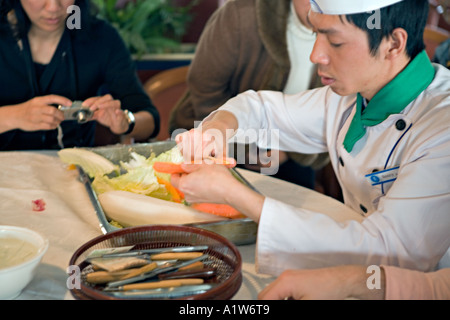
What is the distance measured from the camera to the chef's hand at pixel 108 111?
7.63ft

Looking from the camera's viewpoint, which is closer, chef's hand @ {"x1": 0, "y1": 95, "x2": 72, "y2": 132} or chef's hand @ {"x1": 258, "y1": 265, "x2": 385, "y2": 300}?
chef's hand @ {"x1": 258, "y1": 265, "x2": 385, "y2": 300}

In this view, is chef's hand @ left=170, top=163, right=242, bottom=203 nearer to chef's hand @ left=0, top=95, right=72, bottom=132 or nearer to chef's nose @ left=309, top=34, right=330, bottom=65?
chef's nose @ left=309, top=34, right=330, bottom=65

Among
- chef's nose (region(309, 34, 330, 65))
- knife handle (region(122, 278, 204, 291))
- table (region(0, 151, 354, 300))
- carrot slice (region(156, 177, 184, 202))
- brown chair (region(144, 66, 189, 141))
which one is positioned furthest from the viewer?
brown chair (region(144, 66, 189, 141))

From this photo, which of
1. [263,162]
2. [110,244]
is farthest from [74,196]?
[263,162]

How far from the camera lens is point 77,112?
7.43ft

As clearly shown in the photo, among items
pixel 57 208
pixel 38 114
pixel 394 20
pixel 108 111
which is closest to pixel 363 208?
pixel 394 20

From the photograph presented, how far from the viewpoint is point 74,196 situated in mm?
1783

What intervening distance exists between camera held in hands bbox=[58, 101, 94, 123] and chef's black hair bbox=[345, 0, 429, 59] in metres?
1.30

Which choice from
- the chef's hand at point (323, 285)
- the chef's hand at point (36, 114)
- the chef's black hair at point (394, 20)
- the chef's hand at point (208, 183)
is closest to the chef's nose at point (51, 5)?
the chef's hand at point (36, 114)

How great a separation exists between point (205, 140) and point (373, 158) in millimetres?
541

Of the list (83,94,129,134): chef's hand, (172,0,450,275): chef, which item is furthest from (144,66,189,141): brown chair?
(172,0,450,275): chef

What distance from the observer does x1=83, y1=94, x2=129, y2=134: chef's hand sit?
2324 millimetres

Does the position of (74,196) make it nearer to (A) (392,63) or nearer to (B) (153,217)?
(B) (153,217)

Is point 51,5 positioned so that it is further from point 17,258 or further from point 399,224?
point 399,224
